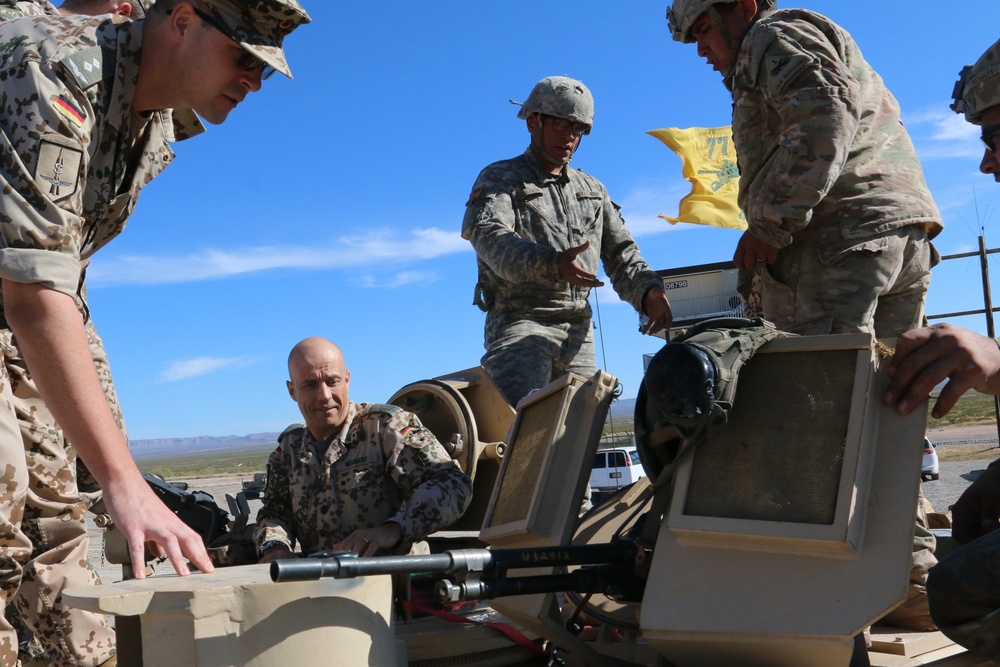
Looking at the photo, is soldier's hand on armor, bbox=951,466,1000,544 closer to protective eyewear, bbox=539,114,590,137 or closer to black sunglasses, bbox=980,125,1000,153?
black sunglasses, bbox=980,125,1000,153

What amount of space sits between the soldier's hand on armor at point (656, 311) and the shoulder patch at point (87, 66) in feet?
9.41

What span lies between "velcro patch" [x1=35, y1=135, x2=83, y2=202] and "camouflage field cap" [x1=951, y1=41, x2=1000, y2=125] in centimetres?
225

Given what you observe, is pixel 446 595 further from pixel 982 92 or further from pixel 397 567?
pixel 982 92

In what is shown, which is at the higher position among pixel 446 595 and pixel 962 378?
pixel 962 378

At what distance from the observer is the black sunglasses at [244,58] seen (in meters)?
2.60

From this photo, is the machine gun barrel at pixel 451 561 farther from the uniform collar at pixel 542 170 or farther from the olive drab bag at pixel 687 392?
the uniform collar at pixel 542 170

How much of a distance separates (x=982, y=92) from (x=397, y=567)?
1896 millimetres

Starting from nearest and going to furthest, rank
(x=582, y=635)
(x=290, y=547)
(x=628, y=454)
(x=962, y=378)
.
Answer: (x=962, y=378) → (x=582, y=635) → (x=290, y=547) → (x=628, y=454)

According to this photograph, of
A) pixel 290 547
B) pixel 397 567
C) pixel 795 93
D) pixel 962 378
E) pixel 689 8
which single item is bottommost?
pixel 290 547

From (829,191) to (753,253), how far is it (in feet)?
1.13

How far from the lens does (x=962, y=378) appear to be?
221cm

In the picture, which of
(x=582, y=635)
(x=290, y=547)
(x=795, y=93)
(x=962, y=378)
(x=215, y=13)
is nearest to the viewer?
(x=962, y=378)

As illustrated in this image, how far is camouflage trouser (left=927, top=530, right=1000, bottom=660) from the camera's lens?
6.82ft

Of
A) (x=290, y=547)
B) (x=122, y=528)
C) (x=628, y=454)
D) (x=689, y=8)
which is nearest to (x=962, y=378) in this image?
(x=122, y=528)
